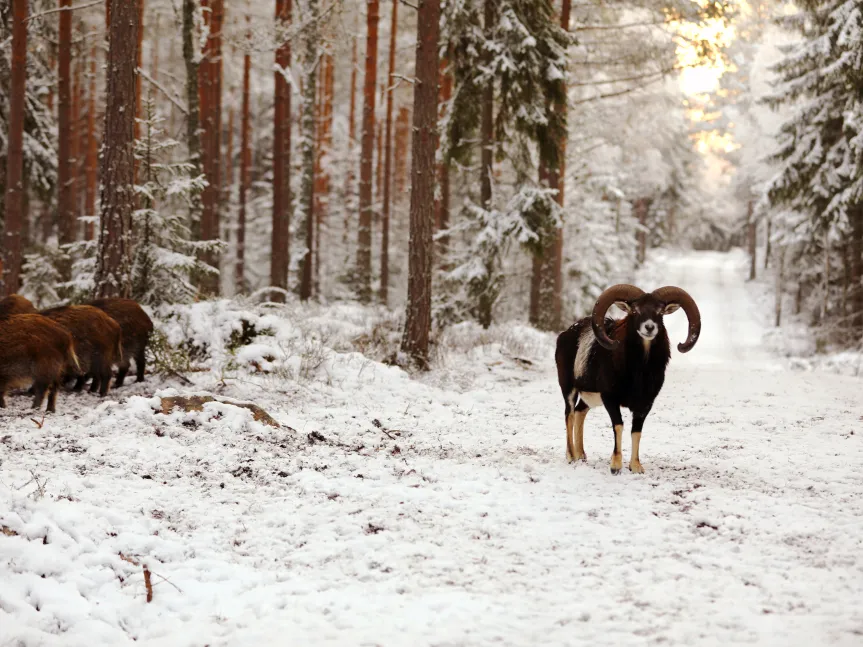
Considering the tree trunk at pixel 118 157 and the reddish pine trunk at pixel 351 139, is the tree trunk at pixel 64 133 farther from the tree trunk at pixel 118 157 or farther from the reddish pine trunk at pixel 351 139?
the reddish pine trunk at pixel 351 139

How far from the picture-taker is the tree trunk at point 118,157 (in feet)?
32.6

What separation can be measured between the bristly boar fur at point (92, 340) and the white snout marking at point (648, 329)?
6.58m

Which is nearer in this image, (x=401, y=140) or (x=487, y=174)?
(x=487, y=174)

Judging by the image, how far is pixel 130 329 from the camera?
9.17 metres

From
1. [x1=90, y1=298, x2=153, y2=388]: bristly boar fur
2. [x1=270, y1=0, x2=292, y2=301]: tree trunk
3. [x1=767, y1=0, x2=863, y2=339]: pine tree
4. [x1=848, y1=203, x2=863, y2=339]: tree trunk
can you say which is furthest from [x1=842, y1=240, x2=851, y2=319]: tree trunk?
[x1=90, y1=298, x2=153, y2=388]: bristly boar fur

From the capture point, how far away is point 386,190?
27.5 metres

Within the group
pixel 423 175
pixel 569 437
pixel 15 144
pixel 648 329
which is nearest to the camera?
pixel 648 329

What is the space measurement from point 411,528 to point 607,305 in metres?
2.85

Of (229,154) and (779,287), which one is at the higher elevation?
(229,154)

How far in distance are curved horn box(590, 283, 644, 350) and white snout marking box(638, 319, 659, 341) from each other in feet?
0.99

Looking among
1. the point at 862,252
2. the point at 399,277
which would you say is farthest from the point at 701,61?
the point at 399,277

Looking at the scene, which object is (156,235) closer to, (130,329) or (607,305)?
(130,329)

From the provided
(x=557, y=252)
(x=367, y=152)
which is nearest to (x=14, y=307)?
(x=557, y=252)

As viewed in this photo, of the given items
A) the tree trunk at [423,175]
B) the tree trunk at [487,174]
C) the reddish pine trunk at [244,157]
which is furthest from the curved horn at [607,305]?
the reddish pine trunk at [244,157]
